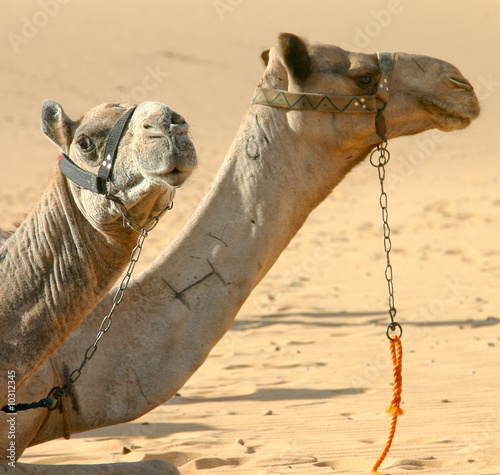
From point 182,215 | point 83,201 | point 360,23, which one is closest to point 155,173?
point 83,201

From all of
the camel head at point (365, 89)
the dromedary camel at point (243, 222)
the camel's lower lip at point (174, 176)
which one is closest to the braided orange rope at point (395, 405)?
the dromedary camel at point (243, 222)

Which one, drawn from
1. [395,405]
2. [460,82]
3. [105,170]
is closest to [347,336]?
[395,405]

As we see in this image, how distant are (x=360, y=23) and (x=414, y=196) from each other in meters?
33.8

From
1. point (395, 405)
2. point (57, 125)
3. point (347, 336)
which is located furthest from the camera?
point (347, 336)

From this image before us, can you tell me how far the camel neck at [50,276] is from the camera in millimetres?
3010

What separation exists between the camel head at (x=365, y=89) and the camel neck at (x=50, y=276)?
1.39 metres

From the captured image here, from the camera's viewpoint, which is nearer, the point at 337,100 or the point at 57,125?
the point at 57,125

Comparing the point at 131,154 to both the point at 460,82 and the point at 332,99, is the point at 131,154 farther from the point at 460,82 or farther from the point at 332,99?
the point at 460,82

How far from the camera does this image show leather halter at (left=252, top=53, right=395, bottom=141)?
4.09 m

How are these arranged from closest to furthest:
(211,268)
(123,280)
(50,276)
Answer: (50,276) < (123,280) < (211,268)

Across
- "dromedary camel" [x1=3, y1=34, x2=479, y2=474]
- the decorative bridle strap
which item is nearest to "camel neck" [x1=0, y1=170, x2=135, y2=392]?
"dromedary camel" [x1=3, y1=34, x2=479, y2=474]

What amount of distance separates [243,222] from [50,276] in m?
1.17

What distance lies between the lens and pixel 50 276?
10.1 feet

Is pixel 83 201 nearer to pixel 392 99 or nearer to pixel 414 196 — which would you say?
pixel 392 99
